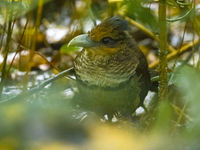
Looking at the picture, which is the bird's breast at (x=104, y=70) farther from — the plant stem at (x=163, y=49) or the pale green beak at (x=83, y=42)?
the plant stem at (x=163, y=49)

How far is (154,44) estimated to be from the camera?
5625 millimetres

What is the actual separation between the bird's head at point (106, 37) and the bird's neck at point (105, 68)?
0.13 feet

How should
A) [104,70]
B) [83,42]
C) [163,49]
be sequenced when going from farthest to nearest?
[104,70], [83,42], [163,49]

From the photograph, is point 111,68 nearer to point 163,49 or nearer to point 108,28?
point 108,28

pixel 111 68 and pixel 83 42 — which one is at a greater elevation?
pixel 83 42

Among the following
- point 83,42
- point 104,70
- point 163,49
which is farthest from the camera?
point 104,70

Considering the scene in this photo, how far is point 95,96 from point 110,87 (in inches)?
6.3

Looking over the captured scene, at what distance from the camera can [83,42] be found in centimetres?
310

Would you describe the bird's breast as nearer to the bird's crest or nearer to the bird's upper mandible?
the bird's upper mandible

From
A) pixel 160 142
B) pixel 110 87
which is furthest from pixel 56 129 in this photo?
pixel 110 87

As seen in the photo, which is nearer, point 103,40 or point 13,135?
point 13,135

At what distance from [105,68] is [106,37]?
0.21m

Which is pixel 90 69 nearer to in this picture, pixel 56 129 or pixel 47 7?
pixel 56 129

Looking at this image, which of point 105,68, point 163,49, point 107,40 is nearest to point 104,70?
point 105,68
